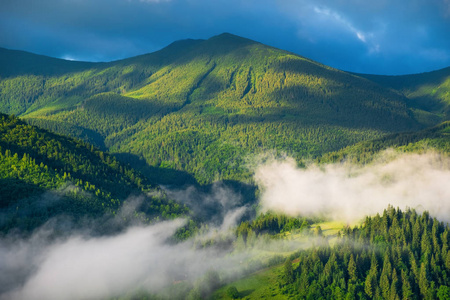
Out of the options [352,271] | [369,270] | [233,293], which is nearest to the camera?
[352,271]

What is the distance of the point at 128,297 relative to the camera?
180 metres

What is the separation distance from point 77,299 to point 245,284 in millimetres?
69753

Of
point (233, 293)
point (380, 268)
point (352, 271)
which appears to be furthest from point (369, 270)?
point (233, 293)

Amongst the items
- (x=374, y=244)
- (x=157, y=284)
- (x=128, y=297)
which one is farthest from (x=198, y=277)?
(x=374, y=244)

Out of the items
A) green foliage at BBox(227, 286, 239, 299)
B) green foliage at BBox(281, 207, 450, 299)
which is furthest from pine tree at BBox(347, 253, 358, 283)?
green foliage at BBox(227, 286, 239, 299)

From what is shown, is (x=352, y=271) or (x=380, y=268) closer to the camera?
(x=352, y=271)

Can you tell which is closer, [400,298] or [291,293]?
[400,298]

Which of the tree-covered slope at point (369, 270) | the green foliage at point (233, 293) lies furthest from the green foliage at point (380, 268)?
the green foliage at point (233, 293)

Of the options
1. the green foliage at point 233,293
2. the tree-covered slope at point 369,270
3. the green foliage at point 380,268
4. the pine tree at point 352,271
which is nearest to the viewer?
the green foliage at point 380,268

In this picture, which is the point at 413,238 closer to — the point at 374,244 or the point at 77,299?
the point at 374,244

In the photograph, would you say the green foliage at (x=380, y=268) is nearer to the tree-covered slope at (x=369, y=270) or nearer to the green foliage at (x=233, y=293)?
the tree-covered slope at (x=369, y=270)

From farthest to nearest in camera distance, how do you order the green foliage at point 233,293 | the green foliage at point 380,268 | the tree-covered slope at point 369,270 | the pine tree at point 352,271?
the green foliage at point 233,293 < the pine tree at point 352,271 < the tree-covered slope at point 369,270 < the green foliage at point 380,268

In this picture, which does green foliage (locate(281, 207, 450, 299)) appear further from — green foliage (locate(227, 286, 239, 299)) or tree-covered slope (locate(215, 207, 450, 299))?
green foliage (locate(227, 286, 239, 299))

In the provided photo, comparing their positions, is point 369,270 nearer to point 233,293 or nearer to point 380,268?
point 380,268
